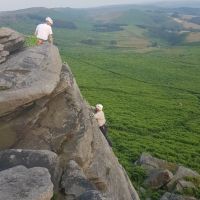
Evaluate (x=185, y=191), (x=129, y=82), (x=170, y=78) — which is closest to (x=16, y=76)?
(x=185, y=191)

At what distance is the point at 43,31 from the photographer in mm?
30297

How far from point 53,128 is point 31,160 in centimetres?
449

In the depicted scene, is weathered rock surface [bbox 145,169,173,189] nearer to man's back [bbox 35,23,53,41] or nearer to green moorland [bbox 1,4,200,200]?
green moorland [bbox 1,4,200,200]

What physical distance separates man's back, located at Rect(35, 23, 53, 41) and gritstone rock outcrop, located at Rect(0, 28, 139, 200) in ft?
17.4

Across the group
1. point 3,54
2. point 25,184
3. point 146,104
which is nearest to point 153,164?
point 3,54

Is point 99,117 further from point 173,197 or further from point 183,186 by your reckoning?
point 183,186

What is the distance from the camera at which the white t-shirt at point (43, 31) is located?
30.1 m

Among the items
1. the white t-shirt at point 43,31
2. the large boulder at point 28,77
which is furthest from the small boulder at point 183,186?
the white t-shirt at point 43,31

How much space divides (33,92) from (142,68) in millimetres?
155425

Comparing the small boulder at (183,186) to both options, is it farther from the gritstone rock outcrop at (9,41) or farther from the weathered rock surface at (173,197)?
the gritstone rock outcrop at (9,41)

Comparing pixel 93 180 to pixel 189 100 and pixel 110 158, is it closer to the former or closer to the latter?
pixel 110 158

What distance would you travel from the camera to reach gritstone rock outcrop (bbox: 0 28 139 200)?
18.7 m

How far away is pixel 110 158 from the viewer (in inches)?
984

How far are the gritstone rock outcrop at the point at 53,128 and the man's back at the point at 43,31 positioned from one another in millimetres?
5292
